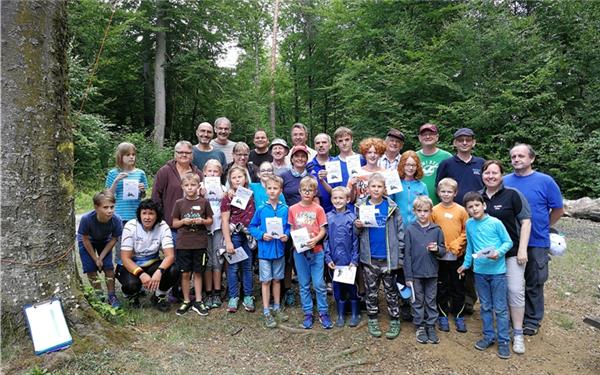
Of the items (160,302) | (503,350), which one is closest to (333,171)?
(503,350)

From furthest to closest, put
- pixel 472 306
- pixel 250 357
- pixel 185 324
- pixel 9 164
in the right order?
pixel 472 306 < pixel 185 324 < pixel 250 357 < pixel 9 164

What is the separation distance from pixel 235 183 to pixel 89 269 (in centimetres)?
218

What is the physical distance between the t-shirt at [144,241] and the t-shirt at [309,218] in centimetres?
162

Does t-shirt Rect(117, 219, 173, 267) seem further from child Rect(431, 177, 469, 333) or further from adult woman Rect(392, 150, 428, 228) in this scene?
child Rect(431, 177, 469, 333)

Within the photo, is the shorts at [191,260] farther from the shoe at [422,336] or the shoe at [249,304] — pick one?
the shoe at [422,336]

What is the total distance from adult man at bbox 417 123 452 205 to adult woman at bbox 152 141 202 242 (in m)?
3.15

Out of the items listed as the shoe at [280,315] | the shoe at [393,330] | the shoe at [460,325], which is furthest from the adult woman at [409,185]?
the shoe at [280,315]

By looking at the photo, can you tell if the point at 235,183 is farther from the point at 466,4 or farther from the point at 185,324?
the point at 466,4

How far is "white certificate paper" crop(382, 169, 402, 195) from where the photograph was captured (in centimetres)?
450

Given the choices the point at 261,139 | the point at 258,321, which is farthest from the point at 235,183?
the point at 258,321

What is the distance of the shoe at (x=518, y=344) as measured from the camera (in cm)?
407

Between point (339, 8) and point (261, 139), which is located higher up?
point (339, 8)

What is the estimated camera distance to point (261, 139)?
5.88 meters

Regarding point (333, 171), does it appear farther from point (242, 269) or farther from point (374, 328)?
point (374, 328)
